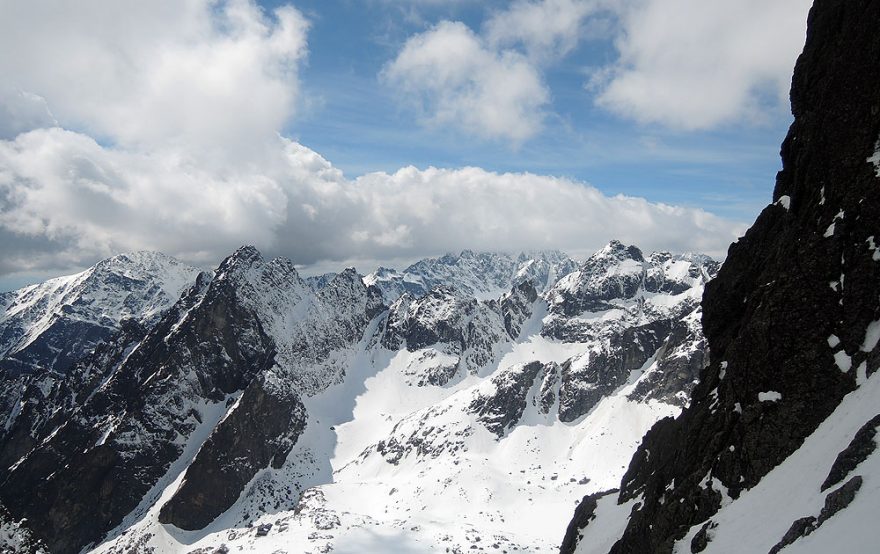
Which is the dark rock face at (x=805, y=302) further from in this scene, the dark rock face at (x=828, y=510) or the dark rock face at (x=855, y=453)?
the dark rock face at (x=828, y=510)

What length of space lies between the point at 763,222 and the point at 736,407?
2015 centimetres

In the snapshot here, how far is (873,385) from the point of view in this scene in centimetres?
3186

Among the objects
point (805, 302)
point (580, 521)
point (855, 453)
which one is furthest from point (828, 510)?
point (580, 521)

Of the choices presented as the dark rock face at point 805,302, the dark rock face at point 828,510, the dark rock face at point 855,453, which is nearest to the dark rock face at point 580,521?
the dark rock face at point 805,302

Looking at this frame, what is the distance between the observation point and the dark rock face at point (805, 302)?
35875 millimetres

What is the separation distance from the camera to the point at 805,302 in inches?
1515

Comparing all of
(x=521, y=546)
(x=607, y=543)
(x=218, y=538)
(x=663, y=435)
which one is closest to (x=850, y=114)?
(x=663, y=435)

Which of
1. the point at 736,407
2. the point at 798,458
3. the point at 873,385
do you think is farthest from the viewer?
the point at 736,407

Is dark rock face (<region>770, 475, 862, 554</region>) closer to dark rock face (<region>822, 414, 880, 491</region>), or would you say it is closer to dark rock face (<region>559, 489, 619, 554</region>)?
dark rock face (<region>822, 414, 880, 491</region>)

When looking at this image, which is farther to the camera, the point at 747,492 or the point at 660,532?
the point at 660,532

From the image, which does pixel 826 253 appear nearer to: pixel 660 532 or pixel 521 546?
pixel 660 532

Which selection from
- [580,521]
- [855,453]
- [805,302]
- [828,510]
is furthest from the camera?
[580,521]

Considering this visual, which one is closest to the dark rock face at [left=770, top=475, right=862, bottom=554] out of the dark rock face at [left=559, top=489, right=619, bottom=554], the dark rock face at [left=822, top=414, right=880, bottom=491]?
the dark rock face at [left=822, top=414, right=880, bottom=491]

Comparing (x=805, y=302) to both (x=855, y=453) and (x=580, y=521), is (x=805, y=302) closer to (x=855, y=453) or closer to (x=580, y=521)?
(x=855, y=453)
